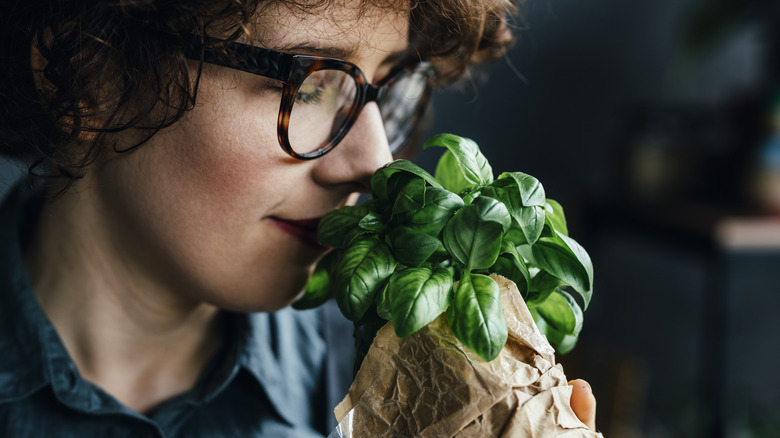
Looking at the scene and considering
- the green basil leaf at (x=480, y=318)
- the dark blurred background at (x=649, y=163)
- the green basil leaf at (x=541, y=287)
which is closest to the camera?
the green basil leaf at (x=480, y=318)

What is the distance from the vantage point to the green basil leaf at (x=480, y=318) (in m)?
0.54

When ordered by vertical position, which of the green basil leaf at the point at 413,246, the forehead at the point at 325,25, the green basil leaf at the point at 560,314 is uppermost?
the forehead at the point at 325,25

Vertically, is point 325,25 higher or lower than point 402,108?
higher

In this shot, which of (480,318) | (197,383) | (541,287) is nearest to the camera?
(480,318)

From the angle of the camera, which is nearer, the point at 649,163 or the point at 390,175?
the point at 390,175

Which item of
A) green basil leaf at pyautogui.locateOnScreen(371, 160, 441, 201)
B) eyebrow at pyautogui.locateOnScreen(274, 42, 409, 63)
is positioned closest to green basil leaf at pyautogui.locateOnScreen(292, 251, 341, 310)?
green basil leaf at pyautogui.locateOnScreen(371, 160, 441, 201)

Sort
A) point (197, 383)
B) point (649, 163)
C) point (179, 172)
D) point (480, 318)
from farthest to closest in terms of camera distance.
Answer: point (649, 163), point (197, 383), point (179, 172), point (480, 318)

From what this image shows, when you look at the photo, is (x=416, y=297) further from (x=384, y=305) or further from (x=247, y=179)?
(x=247, y=179)

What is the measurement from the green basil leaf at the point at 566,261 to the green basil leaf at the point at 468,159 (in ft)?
0.34

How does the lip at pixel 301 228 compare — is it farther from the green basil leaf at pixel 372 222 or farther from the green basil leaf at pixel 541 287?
the green basil leaf at pixel 541 287

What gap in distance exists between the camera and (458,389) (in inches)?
22.6

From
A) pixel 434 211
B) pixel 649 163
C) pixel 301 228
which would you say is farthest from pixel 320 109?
pixel 649 163

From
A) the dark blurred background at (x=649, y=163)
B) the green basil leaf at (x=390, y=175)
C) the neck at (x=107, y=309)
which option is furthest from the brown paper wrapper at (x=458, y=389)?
the dark blurred background at (x=649, y=163)

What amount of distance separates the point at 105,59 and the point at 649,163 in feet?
5.75
